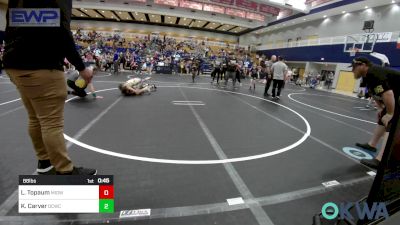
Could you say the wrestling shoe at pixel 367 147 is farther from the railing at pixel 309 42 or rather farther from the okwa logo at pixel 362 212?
the railing at pixel 309 42

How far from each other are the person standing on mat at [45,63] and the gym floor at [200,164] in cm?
62

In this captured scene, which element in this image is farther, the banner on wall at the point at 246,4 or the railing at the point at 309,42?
the banner on wall at the point at 246,4

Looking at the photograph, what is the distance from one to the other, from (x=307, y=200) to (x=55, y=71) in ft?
7.44

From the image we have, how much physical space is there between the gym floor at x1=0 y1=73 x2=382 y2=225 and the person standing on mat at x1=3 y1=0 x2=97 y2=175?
0.62 metres

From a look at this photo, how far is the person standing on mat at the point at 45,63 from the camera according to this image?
1.48m

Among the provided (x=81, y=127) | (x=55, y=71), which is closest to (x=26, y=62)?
(x=55, y=71)

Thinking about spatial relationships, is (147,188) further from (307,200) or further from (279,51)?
(279,51)

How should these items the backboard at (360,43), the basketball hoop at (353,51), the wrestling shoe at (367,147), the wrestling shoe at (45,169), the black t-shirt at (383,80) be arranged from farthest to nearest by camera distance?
the basketball hoop at (353,51) → the backboard at (360,43) → the wrestling shoe at (367,147) → the black t-shirt at (383,80) → the wrestling shoe at (45,169)

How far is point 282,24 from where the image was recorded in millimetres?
27672

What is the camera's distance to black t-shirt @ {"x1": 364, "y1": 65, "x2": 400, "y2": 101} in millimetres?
2666

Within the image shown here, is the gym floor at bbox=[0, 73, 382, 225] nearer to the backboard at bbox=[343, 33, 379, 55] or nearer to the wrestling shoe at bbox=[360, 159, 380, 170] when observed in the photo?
the wrestling shoe at bbox=[360, 159, 380, 170]

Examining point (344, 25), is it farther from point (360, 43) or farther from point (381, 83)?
point (381, 83)

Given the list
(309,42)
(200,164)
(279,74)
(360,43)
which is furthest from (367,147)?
(309,42)

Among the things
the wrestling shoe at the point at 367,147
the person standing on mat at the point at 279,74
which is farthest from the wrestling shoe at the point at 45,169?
the person standing on mat at the point at 279,74
